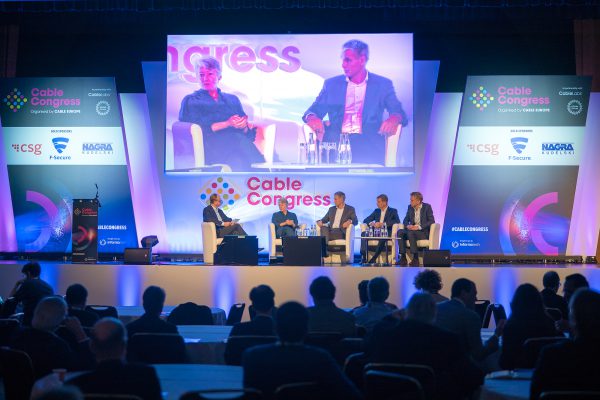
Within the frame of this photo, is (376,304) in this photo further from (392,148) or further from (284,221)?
(392,148)

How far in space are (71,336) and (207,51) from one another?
8.43 meters

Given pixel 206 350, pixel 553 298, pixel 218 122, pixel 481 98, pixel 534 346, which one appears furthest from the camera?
pixel 481 98

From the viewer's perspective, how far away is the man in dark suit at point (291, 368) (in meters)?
3.06

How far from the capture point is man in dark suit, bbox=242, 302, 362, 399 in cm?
306

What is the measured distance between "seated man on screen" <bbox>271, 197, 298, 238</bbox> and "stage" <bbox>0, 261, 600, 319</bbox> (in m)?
1.80

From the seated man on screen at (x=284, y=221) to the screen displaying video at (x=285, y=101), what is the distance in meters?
0.72

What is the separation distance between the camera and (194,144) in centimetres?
1228

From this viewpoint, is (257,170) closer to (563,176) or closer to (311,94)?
(311,94)

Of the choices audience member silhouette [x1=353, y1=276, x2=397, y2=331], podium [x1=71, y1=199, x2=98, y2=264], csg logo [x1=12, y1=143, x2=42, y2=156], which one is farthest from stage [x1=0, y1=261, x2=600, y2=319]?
audience member silhouette [x1=353, y1=276, x2=397, y2=331]

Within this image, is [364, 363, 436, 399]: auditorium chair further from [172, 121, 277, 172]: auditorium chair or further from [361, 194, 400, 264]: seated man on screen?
[172, 121, 277, 172]: auditorium chair

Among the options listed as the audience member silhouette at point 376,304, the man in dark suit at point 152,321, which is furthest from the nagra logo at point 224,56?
the man in dark suit at point 152,321

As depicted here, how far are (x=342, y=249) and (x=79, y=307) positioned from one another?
20.9ft

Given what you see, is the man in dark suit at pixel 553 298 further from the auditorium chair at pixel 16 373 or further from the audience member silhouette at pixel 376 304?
the auditorium chair at pixel 16 373

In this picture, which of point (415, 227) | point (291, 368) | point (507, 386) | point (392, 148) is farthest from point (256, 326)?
point (392, 148)
